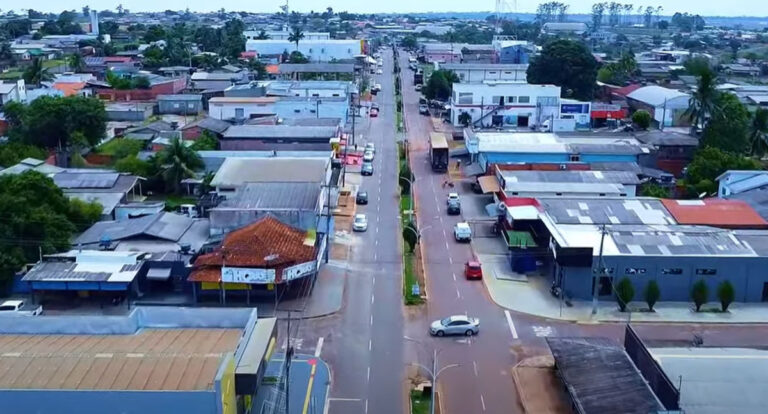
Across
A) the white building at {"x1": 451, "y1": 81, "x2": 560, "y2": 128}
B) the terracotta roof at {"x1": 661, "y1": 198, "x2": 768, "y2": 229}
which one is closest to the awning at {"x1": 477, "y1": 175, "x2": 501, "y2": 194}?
the terracotta roof at {"x1": 661, "y1": 198, "x2": 768, "y2": 229}

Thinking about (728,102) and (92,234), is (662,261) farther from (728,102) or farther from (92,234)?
(728,102)

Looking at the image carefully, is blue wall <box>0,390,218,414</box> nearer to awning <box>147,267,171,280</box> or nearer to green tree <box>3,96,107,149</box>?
awning <box>147,267,171,280</box>

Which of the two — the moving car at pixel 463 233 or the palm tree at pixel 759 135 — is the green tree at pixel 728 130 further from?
the moving car at pixel 463 233

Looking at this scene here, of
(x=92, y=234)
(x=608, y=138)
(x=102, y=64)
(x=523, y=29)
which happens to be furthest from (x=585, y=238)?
(x=523, y=29)

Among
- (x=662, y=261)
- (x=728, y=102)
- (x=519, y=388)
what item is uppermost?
(x=728, y=102)

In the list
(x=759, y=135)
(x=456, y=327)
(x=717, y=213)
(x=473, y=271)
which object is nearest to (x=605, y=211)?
(x=717, y=213)

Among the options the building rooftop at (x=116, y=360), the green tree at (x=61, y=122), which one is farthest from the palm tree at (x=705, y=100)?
the building rooftop at (x=116, y=360)

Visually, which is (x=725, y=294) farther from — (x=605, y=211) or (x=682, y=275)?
(x=605, y=211)
